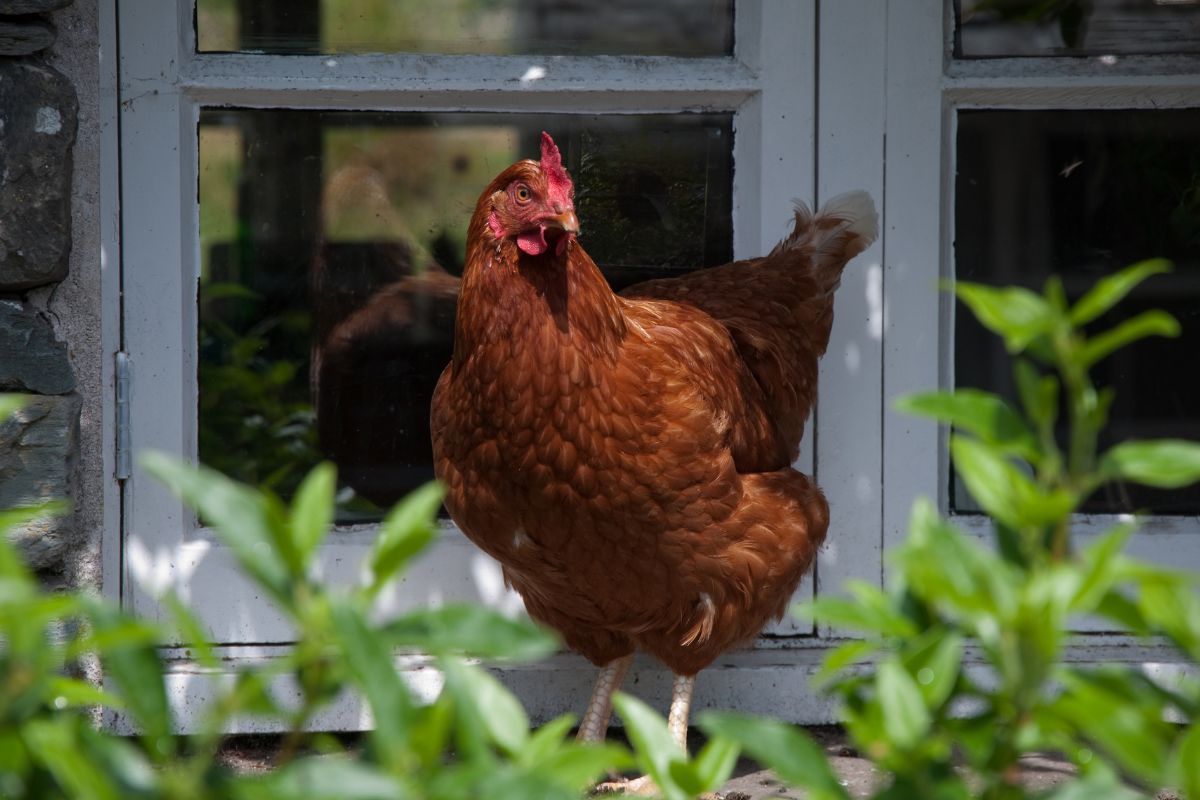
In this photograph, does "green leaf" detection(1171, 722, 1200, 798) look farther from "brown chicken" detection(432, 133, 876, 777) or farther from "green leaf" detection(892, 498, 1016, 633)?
"brown chicken" detection(432, 133, 876, 777)

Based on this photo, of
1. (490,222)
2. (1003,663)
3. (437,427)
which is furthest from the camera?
(437,427)

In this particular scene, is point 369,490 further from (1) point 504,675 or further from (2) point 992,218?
(2) point 992,218

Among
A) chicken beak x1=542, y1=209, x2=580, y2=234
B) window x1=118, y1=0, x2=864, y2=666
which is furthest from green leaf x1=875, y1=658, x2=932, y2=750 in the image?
window x1=118, y1=0, x2=864, y2=666

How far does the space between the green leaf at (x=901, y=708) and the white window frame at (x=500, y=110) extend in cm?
245

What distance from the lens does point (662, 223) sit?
10.5 ft

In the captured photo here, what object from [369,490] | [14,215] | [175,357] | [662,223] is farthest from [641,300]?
[14,215]

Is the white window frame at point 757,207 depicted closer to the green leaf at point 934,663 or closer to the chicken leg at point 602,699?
the chicken leg at point 602,699

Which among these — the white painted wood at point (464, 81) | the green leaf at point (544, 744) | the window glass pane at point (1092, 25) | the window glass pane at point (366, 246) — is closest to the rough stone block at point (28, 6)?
the white painted wood at point (464, 81)

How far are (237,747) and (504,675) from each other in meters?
0.70

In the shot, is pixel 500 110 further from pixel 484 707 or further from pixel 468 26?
pixel 484 707

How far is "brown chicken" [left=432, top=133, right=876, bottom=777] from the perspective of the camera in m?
2.42

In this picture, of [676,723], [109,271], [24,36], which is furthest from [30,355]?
[676,723]

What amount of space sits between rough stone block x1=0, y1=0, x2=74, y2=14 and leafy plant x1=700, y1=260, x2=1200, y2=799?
8.00 feet

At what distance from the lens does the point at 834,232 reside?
2996 mm
